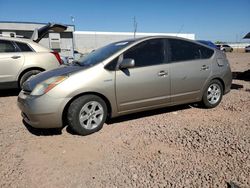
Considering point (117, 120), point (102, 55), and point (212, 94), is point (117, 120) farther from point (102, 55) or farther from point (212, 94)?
point (212, 94)

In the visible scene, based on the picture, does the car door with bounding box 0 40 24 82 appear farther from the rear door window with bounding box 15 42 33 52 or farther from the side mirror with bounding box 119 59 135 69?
the side mirror with bounding box 119 59 135 69

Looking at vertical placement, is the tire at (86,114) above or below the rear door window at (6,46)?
below

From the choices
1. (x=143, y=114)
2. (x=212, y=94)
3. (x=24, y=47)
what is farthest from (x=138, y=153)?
(x=24, y=47)

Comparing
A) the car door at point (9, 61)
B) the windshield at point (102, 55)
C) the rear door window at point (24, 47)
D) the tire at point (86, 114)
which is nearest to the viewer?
the tire at point (86, 114)

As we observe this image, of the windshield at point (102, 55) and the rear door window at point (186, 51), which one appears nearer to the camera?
the windshield at point (102, 55)

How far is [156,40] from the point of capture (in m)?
4.82

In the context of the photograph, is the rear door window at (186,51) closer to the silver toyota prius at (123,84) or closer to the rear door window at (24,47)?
the silver toyota prius at (123,84)

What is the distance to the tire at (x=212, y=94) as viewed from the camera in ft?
17.6

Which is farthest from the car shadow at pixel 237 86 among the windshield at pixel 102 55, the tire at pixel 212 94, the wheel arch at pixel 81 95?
the wheel arch at pixel 81 95

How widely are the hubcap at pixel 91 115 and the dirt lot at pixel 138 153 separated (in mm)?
191

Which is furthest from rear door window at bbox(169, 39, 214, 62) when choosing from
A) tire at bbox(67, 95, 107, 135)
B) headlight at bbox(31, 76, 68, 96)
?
headlight at bbox(31, 76, 68, 96)

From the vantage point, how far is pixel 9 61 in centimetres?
682

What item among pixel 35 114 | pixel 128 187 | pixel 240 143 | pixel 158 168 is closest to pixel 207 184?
pixel 158 168

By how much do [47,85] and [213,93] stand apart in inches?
135
